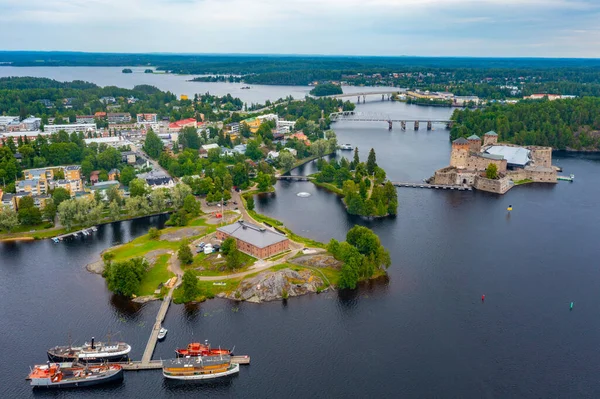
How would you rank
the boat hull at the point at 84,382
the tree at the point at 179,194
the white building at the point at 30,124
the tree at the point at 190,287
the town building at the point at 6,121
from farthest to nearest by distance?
the white building at the point at 30,124
the town building at the point at 6,121
the tree at the point at 179,194
the tree at the point at 190,287
the boat hull at the point at 84,382

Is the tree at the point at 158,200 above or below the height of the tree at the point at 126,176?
below

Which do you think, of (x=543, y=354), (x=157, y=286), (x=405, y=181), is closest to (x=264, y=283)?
(x=157, y=286)

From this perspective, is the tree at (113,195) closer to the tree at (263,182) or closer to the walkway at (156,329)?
the tree at (263,182)

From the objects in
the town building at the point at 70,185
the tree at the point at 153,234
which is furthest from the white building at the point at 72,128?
the tree at the point at 153,234

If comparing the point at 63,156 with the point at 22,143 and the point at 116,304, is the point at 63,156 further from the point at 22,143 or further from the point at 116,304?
the point at 116,304

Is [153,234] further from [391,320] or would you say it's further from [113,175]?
[391,320]
